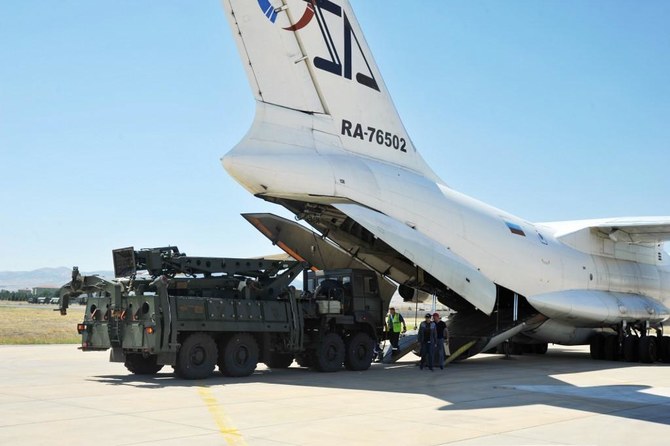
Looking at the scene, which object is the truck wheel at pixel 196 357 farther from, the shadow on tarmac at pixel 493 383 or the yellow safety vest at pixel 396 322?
the yellow safety vest at pixel 396 322

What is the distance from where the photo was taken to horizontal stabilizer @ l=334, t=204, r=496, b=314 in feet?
46.2

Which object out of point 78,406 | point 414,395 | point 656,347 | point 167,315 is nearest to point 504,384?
point 414,395

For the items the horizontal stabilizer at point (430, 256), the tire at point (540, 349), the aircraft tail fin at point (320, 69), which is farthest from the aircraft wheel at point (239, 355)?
the tire at point (540, 349)

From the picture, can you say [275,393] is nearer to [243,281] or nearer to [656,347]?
[243,281]

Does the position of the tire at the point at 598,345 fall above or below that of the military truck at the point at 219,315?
below

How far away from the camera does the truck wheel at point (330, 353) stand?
1500 centimetres

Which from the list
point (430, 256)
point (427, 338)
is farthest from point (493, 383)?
point (427, 338)

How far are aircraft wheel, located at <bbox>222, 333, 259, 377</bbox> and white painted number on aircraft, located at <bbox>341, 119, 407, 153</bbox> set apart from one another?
14.3 feet

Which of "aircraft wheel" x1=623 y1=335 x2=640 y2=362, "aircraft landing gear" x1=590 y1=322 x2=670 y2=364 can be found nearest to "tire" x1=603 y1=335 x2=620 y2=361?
"aircraft landing gear" x1=590 y1=322 x2=670 y2=364

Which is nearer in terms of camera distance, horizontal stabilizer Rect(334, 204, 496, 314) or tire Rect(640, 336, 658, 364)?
horizontal stabilizer Rect(334, 204, 496, 314)

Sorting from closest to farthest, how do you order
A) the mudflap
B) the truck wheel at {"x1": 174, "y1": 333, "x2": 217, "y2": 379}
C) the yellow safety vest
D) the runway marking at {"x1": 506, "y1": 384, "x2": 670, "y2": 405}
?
the runway marking at {"x1": 506, "y1": 384, "x2": 670, "y2": 405}
the truck wheel at {"x1": 174, "y1": 333, "x2": 217, "y2": 379}
the mudflap
the yellow safety vest

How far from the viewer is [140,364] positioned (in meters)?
14.3

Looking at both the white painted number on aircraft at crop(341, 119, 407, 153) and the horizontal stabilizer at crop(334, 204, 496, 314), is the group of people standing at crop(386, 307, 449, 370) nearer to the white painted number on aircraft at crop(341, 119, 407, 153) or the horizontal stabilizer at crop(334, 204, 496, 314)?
the horizontal stabilizer at crop(334, 204, 496, 314)

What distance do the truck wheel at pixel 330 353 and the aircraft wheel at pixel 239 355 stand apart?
1.46 meters
